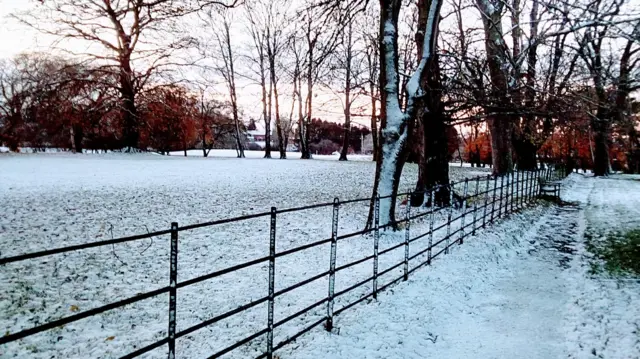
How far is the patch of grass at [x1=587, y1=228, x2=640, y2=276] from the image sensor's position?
7391mm

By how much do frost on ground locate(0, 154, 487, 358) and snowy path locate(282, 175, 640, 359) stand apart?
2.20 ft

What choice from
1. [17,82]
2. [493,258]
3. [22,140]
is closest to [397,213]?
[493,258]

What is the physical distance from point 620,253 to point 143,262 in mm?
9651

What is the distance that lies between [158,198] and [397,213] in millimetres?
7197

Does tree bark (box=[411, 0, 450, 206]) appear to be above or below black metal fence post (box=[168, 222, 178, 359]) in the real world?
above

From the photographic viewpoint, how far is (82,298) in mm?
5305

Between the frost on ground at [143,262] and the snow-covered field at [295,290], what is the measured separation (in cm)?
3

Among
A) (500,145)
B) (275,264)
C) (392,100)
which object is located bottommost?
(275,264)

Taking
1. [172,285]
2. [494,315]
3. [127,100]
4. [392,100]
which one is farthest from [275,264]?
[127,100]

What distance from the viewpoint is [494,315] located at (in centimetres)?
536

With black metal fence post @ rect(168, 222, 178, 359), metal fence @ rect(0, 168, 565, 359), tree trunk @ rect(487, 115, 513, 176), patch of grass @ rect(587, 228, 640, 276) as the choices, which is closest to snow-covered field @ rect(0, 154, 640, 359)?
metal fence @ rect(0, 168, 565, 359)

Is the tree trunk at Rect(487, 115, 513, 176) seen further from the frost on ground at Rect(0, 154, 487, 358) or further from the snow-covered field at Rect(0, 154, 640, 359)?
the frost on ground at Rect(0, 154, 487, 358)

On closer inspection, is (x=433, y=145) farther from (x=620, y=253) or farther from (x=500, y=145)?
(x=500, y=145)

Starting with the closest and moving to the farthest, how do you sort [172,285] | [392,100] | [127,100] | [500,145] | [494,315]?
1. [172,285]
2. [494,315]
3. [392,100]
4. [500,145]
5. [127,100]
